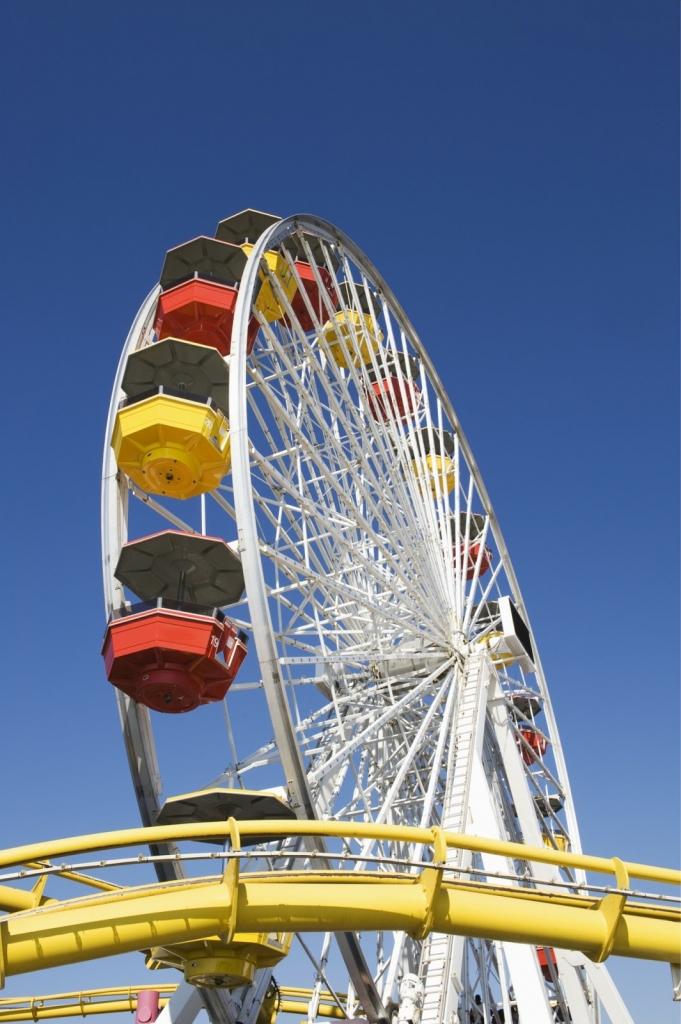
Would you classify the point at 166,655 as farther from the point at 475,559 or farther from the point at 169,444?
the point at 475,559

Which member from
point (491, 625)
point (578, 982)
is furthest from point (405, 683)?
point (578, 982)

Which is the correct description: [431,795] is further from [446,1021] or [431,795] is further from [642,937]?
[642,937]

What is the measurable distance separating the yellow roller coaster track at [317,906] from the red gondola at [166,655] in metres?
3.23

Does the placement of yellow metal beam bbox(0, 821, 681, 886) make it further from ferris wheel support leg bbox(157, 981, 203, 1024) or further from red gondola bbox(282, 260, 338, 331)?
red gondola bbox(282, 260, 338, 331)

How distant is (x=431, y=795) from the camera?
35.6ft

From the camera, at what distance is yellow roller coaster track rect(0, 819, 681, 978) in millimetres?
4586

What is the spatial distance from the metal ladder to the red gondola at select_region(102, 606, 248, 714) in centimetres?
287

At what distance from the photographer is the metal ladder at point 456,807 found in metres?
8.95

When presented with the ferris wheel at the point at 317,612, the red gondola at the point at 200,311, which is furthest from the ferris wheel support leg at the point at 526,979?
the red gondola at the point at 200,311

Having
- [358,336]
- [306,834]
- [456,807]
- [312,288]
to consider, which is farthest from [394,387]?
[306,834]

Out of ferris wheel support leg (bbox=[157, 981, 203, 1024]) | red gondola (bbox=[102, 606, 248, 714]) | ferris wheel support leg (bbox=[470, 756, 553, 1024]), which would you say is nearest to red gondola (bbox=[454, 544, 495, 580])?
ferris wheel support leg (bbox=[470, 756, 553, 1024])

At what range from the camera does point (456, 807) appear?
10648 millimetres

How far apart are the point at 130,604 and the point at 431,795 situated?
4.23m

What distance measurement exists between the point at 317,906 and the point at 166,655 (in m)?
4.14
